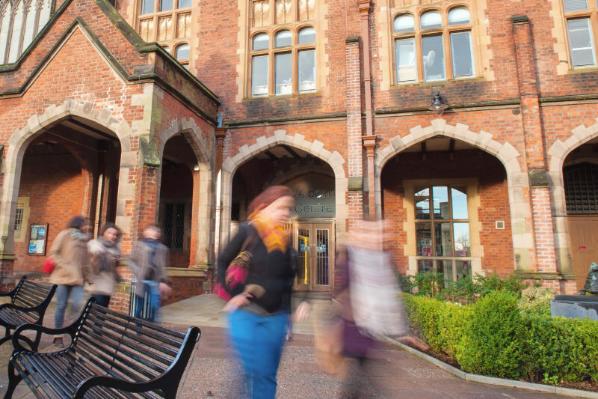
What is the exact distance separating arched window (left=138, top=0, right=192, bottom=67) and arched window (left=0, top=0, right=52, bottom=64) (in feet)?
12.7

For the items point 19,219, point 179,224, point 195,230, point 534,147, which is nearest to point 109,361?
point 195,230

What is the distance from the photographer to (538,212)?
28.3ft

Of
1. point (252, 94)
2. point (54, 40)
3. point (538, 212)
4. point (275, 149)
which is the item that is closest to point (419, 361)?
point (538, 212)

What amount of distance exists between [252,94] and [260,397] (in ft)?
33.8

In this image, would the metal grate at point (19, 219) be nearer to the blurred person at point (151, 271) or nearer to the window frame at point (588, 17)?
the blurred person at point (151, 271)

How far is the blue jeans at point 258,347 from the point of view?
Result: 2322 mm

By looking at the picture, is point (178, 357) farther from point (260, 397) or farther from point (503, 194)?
point (503, 194)

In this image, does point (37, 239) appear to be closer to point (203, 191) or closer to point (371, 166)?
point (203, 191)

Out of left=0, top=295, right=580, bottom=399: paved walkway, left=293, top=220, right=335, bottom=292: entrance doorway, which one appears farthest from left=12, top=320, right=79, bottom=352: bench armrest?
left=293, top=220, right=335, bottom=292: entrance doorway

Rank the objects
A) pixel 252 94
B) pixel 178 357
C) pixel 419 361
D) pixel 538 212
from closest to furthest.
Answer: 1. pixel 178 357
2. pixel 419 361
3. pixel 538 212
4. pixel 252 94

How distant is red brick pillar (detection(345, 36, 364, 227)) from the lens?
9.56m

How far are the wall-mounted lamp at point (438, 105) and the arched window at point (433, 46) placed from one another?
35.9 inches

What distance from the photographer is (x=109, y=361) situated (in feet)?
8.95

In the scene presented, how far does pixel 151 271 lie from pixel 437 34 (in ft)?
32.5
